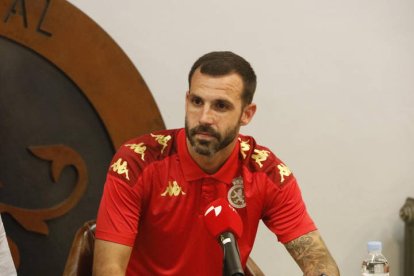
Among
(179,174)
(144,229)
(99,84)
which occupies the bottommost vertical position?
(144,229)

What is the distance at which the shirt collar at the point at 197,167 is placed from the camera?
2149mm

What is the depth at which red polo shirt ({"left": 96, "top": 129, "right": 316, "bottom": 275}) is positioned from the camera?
80.0 inches

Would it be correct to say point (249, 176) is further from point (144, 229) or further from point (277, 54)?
point (277, 54)

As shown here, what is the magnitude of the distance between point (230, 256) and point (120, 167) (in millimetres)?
800

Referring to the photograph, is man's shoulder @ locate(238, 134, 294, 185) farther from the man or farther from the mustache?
the mustache

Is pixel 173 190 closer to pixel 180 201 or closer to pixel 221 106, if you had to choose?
pixel 180 201

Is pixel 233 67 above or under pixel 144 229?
above

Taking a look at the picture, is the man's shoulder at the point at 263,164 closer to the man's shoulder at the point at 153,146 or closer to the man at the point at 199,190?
the man at the point at 199,190

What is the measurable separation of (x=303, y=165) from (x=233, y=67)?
1.15 m

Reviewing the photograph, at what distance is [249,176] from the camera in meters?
2.19

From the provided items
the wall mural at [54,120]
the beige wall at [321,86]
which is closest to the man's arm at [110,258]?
the wall mural at [54,120]

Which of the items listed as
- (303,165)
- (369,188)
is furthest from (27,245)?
(369,188)

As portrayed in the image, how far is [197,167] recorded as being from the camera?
216 cm

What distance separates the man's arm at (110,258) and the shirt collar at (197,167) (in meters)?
0.33
